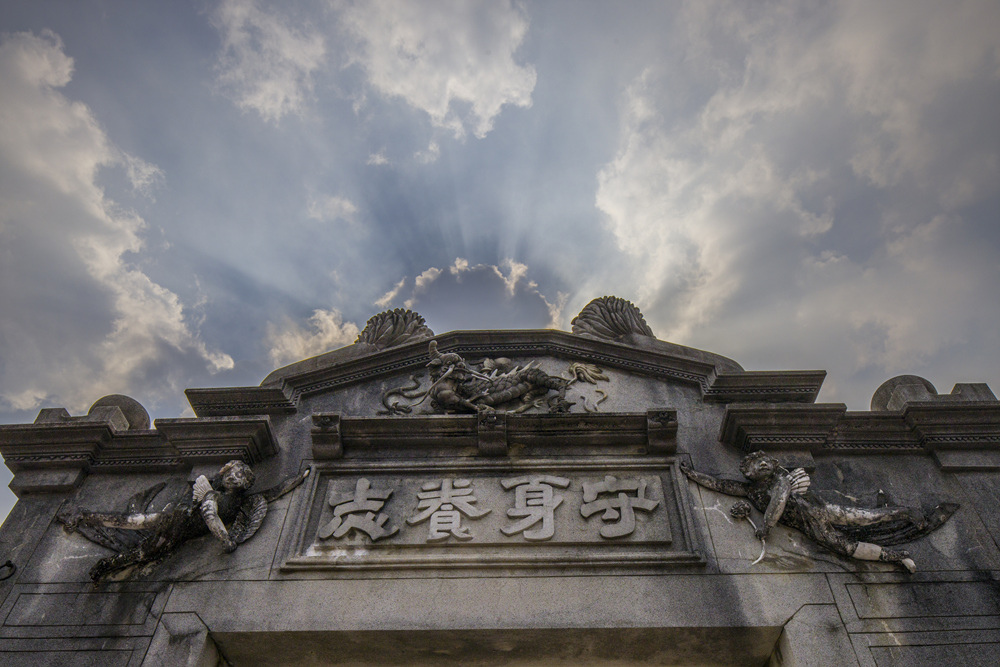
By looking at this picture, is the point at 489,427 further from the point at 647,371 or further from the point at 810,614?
the point at 810,614

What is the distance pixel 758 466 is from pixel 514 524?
2.55 metres

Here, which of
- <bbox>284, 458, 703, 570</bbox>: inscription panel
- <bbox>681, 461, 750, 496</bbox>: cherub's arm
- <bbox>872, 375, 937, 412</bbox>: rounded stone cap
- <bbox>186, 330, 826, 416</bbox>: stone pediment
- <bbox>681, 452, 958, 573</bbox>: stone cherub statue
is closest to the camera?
<bbox>681, 452, 958, 573</bbox>: stone cherub statue

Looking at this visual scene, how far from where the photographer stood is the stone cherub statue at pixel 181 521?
6.86 meters

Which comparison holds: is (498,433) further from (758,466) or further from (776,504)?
(776,504)

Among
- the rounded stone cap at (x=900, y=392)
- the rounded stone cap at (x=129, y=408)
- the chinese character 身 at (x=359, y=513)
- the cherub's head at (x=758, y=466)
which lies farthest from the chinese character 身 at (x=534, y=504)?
the rounded stone cap at (x=129, y=408)

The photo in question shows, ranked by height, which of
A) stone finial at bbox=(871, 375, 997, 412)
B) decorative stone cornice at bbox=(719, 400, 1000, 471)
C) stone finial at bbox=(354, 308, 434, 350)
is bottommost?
decorative stone cornice at bbox=(719, 400, 1000, 471)

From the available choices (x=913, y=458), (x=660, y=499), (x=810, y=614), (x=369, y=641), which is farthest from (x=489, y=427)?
(x=913, y=458)

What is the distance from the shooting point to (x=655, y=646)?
6277mm

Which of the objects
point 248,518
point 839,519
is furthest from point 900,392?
point 248,518

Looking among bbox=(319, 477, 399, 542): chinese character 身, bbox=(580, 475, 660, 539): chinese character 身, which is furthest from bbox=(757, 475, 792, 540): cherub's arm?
bbox=(319, 477, 399, 542): chinese character 身

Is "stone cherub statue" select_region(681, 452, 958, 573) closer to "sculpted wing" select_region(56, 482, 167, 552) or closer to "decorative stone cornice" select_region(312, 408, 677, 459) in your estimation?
"decorative stone cornice" select_region(312, 408, 677, 459)

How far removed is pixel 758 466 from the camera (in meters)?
7.20

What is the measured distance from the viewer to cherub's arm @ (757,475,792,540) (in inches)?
266

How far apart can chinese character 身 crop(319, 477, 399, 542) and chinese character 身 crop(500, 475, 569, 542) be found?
3.97ft
